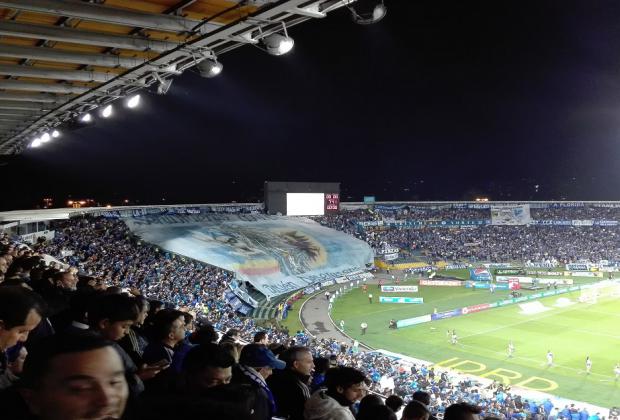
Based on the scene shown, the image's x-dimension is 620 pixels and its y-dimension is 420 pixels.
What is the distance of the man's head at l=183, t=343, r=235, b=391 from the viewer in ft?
9.77

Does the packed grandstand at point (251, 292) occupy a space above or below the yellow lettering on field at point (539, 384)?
above

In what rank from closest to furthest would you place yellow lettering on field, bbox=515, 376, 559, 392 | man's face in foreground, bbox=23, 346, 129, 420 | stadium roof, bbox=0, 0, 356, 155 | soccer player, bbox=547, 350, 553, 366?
man's face in foreground, bbox=23, 346, 129, 420, stadium roof, bbox=0, 0, 356, 155, yellow lettering on field, bbox=515, 376, 559, 392, soccer player, bbox=547, 350, 553, 366

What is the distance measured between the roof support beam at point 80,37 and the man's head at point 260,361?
5135 millimetres

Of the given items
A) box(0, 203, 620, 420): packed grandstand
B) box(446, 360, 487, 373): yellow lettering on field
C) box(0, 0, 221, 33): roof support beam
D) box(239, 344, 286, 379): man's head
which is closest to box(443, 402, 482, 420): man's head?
box(0, 203, 620, 420): packed grandstand

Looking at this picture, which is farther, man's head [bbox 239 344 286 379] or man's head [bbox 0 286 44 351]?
man's head [bbox 239 344 286 379]

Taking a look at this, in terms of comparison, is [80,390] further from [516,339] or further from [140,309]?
[516,339]

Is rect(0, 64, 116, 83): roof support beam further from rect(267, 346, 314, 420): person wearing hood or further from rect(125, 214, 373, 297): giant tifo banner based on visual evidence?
rect(125, 214, 373, 297): giant tifo banner

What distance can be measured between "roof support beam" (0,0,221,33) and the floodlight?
0.80 meters

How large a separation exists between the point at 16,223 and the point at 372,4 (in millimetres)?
30306

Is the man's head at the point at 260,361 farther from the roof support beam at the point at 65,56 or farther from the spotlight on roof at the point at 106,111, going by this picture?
the spotlight on roof at the point at 106,111

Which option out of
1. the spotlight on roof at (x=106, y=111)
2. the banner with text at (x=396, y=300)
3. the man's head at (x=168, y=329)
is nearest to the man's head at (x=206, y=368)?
the man's head at (x=168, y=329)

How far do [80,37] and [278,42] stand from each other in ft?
9.16

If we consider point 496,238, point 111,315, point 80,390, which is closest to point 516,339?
point 111,315

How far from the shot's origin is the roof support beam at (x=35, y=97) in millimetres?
10000
